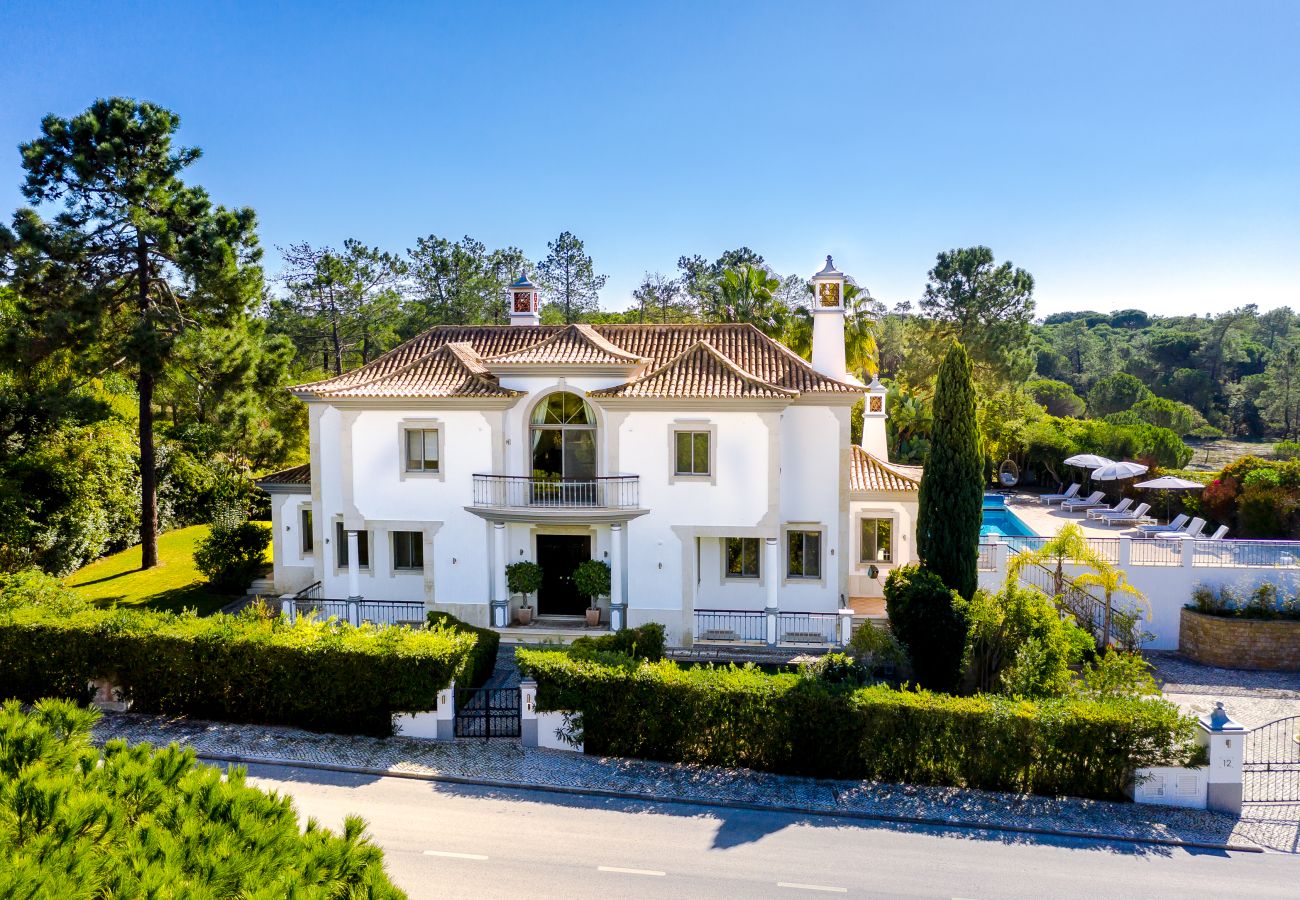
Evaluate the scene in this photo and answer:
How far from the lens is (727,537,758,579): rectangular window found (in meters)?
24.2

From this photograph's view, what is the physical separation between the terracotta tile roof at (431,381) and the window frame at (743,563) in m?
7.35

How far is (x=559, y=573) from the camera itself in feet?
81.8

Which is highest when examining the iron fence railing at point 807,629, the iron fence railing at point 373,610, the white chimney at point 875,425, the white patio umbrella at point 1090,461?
the white chimney at point 875,425

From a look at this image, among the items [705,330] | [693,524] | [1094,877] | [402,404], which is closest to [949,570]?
[693,524]

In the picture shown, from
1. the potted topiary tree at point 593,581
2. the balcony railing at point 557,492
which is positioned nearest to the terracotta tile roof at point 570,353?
the balcony railing at point 557,492

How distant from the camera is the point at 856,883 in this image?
39.8 feet

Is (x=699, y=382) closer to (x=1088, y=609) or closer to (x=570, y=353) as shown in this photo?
(x=570, y=353)

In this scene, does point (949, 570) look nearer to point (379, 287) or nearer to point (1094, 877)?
point (1094, 877)

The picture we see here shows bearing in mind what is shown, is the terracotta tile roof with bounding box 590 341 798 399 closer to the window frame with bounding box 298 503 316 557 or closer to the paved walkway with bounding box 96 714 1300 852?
the paved walkway with bounding box 96 714 1300 852

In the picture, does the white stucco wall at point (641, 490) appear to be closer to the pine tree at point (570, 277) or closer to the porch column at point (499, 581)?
the porch column at point (499, 581)

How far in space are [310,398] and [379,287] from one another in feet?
91.0

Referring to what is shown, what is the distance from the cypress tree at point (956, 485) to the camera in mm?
20641

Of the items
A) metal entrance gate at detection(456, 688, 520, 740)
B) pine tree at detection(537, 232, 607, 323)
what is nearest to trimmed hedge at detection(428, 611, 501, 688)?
metal entrance gate at detection(456, 688, 520, 740)

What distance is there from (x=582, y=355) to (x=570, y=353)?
0.41m
